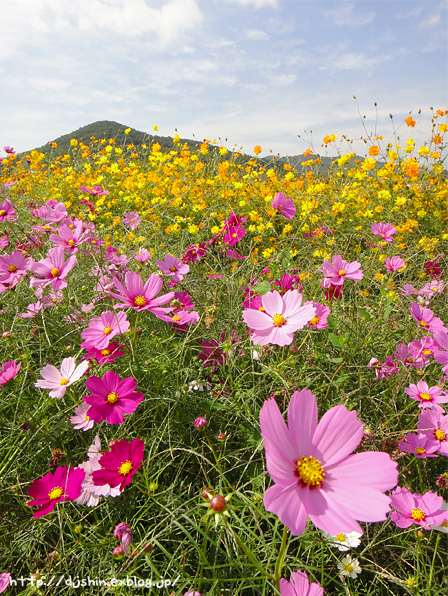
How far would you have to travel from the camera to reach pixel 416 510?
2.18 ft

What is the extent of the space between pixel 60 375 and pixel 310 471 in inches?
26.7

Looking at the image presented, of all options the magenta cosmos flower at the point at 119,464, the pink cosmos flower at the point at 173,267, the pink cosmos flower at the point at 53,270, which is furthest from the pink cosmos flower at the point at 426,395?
the pink cosmos flower at the point at 53,270

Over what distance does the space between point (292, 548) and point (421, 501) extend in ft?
0.98

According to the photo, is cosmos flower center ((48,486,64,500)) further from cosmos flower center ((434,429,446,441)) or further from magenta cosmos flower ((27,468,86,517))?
cosmos flower center ((434,429,446,441))

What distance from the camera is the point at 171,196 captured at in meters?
2.61

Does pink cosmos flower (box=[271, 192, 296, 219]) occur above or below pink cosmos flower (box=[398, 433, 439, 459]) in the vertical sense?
above

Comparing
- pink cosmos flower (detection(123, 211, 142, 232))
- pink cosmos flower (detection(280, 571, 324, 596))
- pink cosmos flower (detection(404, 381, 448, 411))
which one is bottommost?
pink cosmos flower (detection(280, 571, 324, 596))

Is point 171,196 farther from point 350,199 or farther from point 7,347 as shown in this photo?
point 7,347

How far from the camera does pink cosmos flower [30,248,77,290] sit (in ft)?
3.18

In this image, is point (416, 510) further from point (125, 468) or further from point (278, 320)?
point (125, 468)

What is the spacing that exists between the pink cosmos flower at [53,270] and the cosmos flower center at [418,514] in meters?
1.04

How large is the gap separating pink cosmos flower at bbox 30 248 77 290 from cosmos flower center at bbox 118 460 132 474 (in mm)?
571

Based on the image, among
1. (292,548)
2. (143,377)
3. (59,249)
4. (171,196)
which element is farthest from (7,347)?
(171,196)

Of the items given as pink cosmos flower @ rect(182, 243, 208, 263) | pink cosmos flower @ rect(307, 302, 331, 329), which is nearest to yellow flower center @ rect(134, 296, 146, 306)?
pink cosmos flower @ rect(307, 302, 331, 329)
